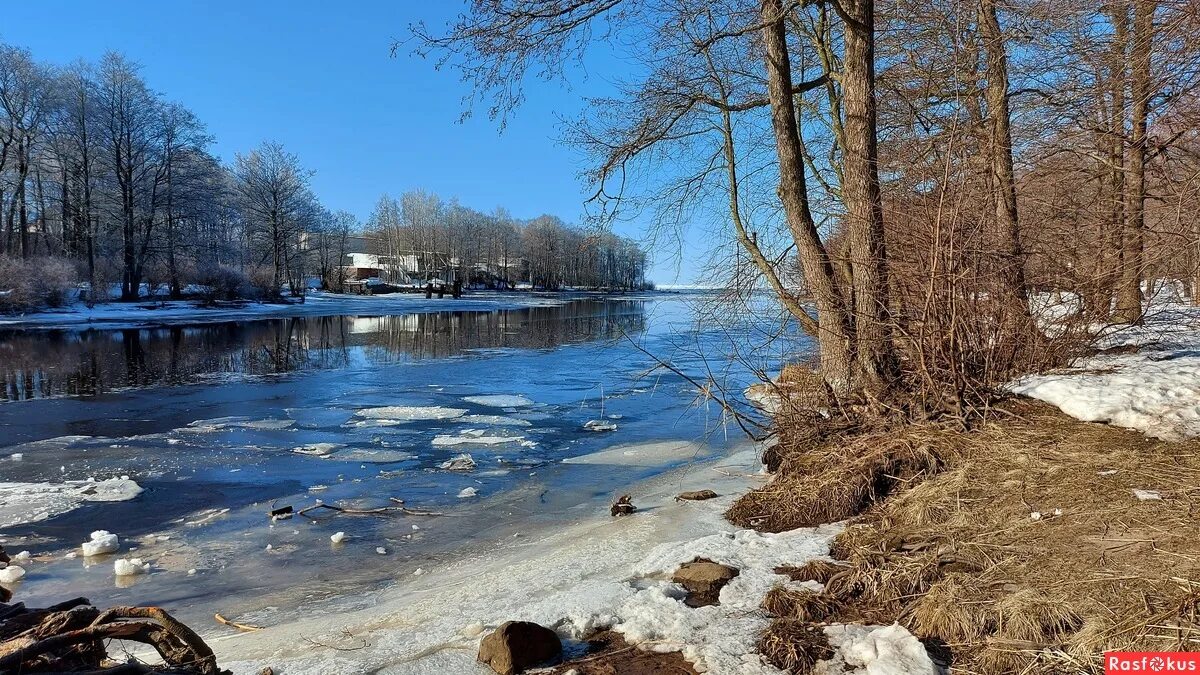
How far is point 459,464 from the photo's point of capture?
345 inches

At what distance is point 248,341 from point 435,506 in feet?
74.2

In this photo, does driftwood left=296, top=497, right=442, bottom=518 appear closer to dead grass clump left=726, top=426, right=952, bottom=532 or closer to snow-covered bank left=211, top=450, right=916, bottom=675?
snow-covered bank left=211, top=450, right=916, bottom=675

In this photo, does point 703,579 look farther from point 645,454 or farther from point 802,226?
point 645,454

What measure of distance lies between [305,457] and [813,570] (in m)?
7.43

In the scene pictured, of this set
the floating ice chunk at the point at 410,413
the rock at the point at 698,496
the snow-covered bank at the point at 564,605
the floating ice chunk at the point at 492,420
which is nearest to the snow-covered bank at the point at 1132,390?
the snow-covered bank at the point at 564,605

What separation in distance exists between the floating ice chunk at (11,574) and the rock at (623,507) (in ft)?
15.6

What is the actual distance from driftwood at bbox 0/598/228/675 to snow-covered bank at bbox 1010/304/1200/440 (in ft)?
20.5

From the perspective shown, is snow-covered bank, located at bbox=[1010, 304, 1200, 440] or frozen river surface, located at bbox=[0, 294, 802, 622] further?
frozen river surface, located at bbox=[0, 294, 802, 622]

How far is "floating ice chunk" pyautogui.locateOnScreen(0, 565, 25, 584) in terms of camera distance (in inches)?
201

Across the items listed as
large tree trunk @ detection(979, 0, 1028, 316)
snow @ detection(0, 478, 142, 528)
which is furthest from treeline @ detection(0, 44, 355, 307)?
large tree trunk @ detection(979, 0, 1028, 316)

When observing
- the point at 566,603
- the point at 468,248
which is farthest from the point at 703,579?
the point at 468,248

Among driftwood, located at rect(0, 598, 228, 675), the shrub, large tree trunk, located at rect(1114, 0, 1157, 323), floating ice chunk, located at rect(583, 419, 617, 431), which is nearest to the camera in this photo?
driftwood, located at rect(0, 598, 228, 675)

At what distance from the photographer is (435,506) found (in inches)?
281

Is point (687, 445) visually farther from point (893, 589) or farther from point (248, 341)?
point (248, 341)
